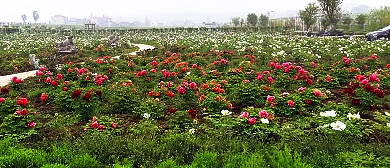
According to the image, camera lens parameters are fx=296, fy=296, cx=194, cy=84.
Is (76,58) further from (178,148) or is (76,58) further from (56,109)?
(178,148)

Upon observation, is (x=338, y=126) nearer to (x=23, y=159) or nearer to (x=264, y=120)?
(x=264, y=120)

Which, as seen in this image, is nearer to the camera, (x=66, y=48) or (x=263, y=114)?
(x=263, y=114)

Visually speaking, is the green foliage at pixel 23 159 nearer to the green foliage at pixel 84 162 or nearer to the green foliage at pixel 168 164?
the green foliage at pixel 84 162

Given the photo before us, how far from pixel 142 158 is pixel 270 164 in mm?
2047

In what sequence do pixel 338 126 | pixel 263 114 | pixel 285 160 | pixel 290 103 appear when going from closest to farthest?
pixel 285 160
pixel 338 126
pixel 263 114
pixel 290 103

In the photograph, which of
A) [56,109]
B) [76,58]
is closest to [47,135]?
[56,109]

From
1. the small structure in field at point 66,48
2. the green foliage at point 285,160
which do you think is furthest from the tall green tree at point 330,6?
the green foliage at point 285,160

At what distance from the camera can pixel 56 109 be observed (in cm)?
803

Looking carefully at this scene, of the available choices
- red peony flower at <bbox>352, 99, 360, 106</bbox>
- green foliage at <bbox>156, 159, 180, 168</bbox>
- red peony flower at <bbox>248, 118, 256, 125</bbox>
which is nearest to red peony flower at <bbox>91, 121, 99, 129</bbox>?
green foliage at <bbox>156, 159, 180, 168</bbox>

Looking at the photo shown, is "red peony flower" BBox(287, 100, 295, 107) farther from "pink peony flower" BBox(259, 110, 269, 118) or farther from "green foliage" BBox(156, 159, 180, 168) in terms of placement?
"green foliage" BBox(156, 159, 180, 168)

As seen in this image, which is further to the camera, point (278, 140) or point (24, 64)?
point (24, 64)

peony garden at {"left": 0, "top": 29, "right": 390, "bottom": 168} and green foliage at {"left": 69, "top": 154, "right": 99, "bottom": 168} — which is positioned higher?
peony garden at {"left": 0, "top": 29, "right": 390, "bottom": 168}

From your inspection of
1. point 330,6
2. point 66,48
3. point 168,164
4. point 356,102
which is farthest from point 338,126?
point 330,6

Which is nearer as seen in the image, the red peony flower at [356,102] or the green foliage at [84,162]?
the green foliage at [84,162]
